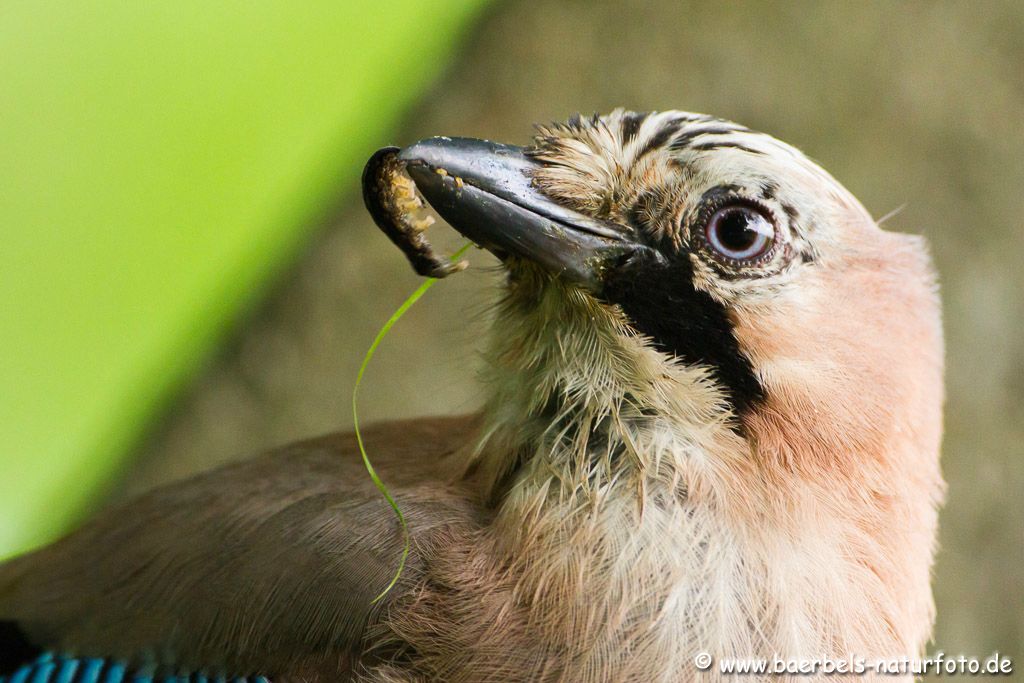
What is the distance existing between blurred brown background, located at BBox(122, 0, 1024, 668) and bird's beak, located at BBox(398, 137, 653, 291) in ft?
6.14

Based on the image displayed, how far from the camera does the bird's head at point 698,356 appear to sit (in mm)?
2205

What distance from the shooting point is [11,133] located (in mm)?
3367

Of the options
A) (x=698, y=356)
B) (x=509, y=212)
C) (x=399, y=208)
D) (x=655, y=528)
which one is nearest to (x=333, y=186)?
(x=399, y=208)

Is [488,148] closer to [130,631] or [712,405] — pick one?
[712,405]

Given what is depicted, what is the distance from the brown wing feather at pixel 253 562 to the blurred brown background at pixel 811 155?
152 cm

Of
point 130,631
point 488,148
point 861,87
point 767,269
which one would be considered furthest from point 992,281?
point 130,631

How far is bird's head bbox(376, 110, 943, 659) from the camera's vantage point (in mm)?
2205

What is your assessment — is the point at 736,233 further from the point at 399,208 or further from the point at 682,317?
the point at 399,208

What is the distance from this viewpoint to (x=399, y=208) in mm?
2186

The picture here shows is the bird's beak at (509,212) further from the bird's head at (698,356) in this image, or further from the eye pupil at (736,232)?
the eye pupil at (736,232)

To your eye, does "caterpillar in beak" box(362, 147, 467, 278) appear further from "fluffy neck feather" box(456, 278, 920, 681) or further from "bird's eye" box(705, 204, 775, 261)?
"bird's eye" box(705, 204, 775, 261)

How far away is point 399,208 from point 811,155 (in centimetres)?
361

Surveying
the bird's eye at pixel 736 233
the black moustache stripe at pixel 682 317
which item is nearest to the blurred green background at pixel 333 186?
the black moustache stripe at pixel 682 317

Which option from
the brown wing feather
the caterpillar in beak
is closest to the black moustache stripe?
the caterpillar in beak
